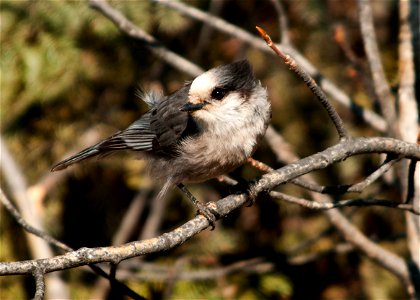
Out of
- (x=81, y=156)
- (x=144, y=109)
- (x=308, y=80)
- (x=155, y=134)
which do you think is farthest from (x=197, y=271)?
(x=308, y=80)

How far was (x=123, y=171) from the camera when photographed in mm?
4250

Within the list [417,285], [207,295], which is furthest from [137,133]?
[417,285]

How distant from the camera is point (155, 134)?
3.42 m

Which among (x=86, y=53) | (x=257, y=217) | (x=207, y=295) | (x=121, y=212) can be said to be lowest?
(x=207, y=295)

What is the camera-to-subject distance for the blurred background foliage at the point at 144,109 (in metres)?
3.76

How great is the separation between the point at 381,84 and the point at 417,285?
986mm

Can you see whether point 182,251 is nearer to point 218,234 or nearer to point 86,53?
point 218,234

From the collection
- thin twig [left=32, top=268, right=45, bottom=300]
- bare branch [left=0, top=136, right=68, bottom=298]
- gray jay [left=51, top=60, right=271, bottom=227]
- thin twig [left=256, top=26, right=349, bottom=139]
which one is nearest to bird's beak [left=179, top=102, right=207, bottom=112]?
gray jay [left=51, top=60, right=271, bottom=227]

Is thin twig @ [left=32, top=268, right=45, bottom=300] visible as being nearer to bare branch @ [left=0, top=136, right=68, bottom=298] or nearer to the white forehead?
the white forehead

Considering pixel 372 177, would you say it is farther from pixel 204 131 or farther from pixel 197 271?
pixel 197 271

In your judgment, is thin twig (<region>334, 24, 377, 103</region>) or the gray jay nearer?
the gray jay

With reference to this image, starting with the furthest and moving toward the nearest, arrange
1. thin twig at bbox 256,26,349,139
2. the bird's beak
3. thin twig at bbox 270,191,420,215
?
the bird's beak < thin twig at bbox 270,191,420,215 < thin twig at bbox 256,26,349,139

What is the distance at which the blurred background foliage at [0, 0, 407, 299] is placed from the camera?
3.76 m

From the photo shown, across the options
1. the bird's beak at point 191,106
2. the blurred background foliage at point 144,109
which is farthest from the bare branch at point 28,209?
the bird's beak at point 191,106
